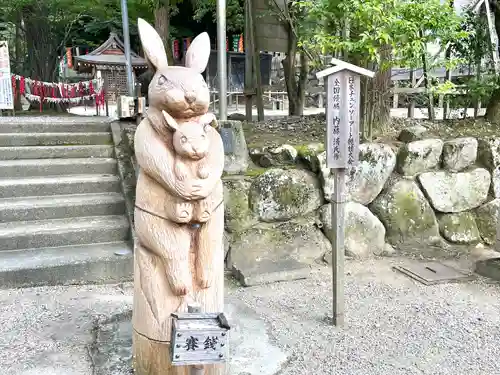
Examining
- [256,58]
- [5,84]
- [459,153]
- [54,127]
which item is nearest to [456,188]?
[459,153]

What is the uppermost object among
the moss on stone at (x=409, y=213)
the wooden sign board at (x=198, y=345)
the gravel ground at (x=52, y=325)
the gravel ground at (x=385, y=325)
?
the wooden sign board at (x=198, y=345)

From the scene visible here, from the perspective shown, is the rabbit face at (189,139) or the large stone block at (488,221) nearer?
the rabbit face at (189,139)

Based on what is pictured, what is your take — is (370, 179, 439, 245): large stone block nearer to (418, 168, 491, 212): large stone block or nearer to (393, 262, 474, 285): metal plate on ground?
(418, 168, 491, 212): large stone block

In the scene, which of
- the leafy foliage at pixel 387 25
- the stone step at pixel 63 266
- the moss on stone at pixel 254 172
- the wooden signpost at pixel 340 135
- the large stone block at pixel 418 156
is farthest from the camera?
the large stone block at pixel 418 156

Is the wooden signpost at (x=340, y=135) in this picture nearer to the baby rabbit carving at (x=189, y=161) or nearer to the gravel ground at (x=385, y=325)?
the gravel ground at (x=385, y=325)

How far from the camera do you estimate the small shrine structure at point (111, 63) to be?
15656 millimetres

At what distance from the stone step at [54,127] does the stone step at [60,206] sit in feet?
4.41

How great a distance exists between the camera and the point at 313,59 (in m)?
6.44

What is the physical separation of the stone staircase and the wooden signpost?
2149 millimetres

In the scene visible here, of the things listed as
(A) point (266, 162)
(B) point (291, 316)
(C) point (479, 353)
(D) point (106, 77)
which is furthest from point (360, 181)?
(D) point (106, 77)

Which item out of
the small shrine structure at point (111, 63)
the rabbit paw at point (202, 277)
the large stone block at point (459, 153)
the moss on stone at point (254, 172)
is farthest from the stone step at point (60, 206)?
the small shrine structure at point (111, 63)

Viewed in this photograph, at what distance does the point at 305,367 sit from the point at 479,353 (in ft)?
4.27

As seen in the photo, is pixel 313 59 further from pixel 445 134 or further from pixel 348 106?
pixel 348 106

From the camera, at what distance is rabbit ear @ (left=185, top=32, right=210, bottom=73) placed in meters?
2.97
